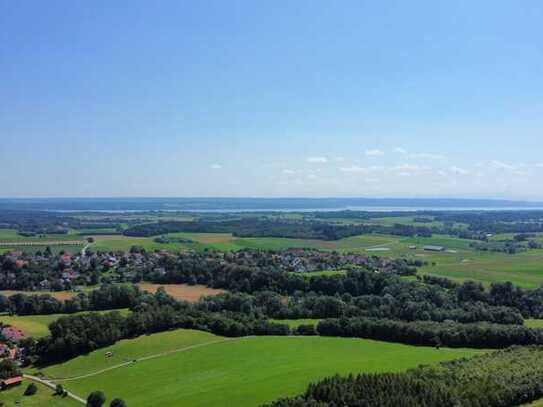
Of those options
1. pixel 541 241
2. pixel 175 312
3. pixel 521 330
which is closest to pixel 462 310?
pixel 521 330

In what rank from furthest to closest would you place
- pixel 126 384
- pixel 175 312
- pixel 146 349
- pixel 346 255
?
pixel 346 255, pixel 175 312, pixel 146 349, pixel 126 384

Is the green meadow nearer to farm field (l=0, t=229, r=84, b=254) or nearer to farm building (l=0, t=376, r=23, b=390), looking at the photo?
farm building (l=0, t=376, r=23, b=390)

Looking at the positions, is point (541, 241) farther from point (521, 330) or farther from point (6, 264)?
point (6, 264)

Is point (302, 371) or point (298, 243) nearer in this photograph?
point (302, 371)

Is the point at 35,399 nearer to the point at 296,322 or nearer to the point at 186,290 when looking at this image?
the point at 296,322

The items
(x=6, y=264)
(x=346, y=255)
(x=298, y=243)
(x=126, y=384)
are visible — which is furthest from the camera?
(x=298, y=243)

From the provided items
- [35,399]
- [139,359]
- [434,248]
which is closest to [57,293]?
[139,359]
